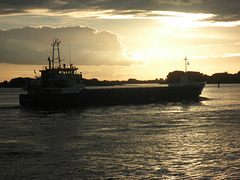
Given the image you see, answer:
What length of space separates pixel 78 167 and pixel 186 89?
230 feet

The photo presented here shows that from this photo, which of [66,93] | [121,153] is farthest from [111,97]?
[121,153]

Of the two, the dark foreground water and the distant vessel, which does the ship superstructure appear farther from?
the dark foreground water

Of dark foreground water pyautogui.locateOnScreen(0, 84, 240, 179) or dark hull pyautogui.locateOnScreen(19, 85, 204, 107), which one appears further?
dark hull pyautogui.locateOnScreen(19, 85, 204, 107)

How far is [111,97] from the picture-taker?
72062 millimetres

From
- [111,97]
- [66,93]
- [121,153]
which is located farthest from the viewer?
[111,97]

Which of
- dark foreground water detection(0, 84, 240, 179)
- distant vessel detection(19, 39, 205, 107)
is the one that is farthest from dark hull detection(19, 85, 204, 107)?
dark foreground water detection(0, 84, 240, 179)

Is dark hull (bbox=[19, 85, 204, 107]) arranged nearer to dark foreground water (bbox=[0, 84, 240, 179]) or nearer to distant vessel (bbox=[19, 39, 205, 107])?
distant vessel (bbox=[19, 39, 205, 107])

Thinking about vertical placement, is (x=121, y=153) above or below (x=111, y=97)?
below

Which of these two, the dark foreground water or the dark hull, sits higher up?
the dark hull

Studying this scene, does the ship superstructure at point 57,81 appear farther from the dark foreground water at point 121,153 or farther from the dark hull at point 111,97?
the dark foreground water at point 121,153

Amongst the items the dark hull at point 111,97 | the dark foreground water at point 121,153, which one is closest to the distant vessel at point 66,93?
the dark hull at point 111,97

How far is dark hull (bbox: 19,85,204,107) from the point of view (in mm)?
63750

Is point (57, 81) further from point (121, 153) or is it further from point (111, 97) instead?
point (121, 153)

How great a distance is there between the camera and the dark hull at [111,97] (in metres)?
63.8
